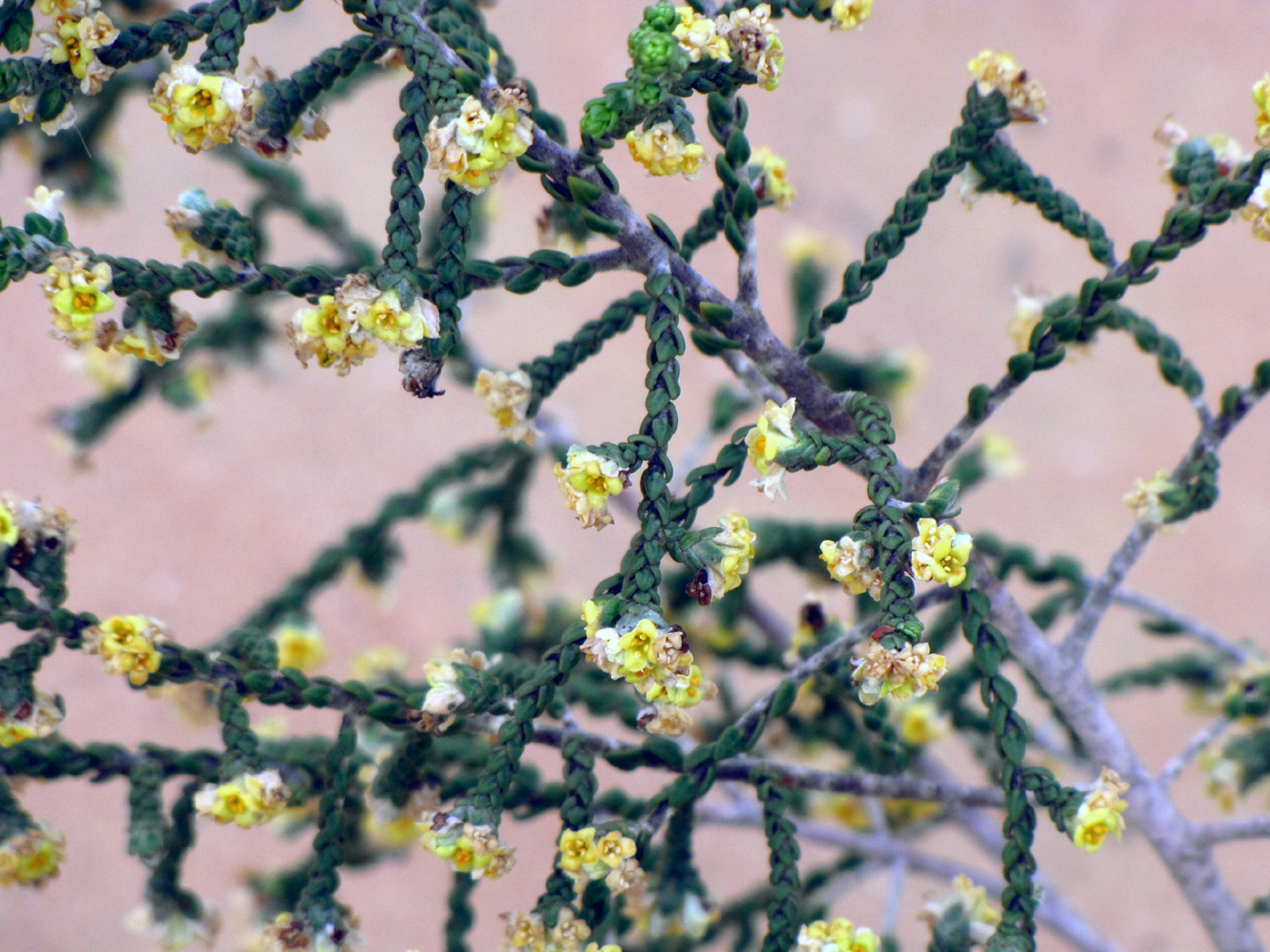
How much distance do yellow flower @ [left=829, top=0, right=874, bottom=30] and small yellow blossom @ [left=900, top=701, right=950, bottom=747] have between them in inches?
24.9

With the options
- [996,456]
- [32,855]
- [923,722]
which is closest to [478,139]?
[32,855]

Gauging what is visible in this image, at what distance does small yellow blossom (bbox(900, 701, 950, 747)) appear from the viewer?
3.43 ft

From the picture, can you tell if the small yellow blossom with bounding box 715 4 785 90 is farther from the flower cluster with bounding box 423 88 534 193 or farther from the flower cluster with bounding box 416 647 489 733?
the flower cluster with bounding box 416 647 489 733

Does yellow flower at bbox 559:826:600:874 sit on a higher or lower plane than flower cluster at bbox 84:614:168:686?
lower

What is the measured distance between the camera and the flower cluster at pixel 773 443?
0.54 m

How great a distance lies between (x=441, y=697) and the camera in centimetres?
61

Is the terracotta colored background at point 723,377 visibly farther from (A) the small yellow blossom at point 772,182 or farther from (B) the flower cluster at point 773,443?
(B) the flower cluster at point 773,443

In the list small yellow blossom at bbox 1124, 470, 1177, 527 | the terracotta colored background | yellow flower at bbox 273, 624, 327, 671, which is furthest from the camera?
the terracotta colored background

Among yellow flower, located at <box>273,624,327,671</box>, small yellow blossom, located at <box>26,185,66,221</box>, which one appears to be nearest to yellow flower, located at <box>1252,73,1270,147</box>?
small yellow blossom, located at <box>26,185,66,221</box>

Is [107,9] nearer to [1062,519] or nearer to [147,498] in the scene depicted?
[147,498]

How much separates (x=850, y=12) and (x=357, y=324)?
0.32m

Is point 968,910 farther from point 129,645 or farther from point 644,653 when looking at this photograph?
point 129,645

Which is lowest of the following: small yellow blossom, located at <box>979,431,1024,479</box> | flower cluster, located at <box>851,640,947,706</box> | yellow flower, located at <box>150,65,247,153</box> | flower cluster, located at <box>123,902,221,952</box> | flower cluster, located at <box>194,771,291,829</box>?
flower cluster, located at <box>851,640,947,706</box>

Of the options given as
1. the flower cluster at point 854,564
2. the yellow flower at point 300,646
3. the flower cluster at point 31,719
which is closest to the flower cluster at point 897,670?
the flower cluster at point 854,564
